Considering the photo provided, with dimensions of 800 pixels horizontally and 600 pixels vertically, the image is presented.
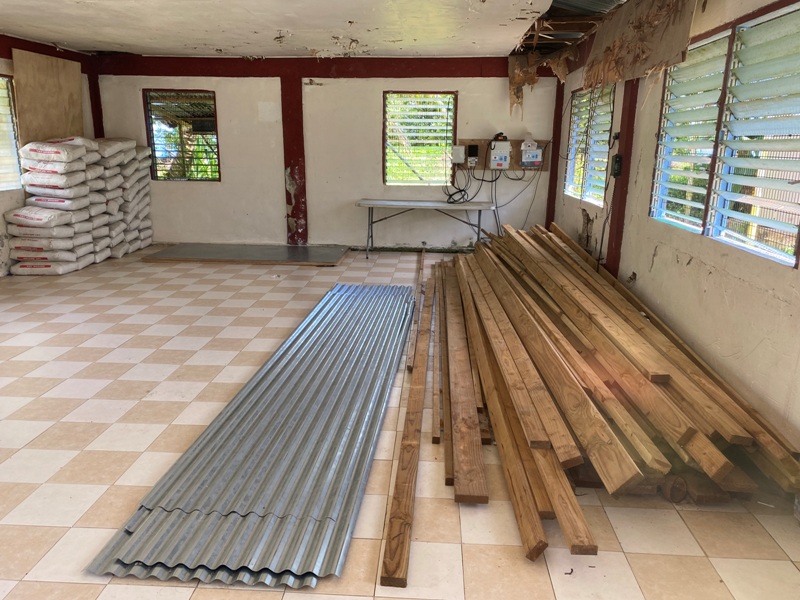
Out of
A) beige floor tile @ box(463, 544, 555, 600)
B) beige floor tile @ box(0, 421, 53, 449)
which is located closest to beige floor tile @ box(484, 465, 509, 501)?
beige floor tile @ box(463, 544, 555, 600)

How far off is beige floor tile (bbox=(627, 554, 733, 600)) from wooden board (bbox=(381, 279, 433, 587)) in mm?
897

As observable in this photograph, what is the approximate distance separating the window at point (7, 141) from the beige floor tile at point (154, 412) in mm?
4783

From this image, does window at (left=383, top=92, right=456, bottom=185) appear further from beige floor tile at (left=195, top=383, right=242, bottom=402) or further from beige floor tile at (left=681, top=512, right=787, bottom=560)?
beige floor tile at (left=681, top=512, right=787, bottom=560)

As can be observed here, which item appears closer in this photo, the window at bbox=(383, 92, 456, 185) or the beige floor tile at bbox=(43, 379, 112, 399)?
the beige floor tile at bbox=(43, 379, 112, 399)

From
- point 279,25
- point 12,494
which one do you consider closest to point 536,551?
point 12,494

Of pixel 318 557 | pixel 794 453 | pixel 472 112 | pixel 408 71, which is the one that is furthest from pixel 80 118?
pixel 794 453

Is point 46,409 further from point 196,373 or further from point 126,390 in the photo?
point 196,373

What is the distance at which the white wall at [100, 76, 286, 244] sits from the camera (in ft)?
26.6

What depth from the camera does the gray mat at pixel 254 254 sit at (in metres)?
7.47

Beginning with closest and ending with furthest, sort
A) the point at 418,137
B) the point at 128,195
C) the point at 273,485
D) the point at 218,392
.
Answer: the point at 273,485, the point at 218,392, the point at 128,195, the point at 418,137

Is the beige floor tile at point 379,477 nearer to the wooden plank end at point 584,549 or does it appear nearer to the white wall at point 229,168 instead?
the wooden plank end at point 584,549

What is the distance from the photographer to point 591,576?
7.07ft

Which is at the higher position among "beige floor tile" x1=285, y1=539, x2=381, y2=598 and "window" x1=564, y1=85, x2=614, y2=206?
"window" x1=564, y1=85, x2=614, y2=206

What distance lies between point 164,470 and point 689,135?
382 cm
